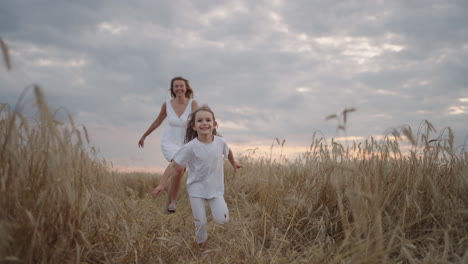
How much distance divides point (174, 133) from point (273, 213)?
2412mm

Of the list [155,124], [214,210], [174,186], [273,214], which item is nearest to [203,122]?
[214,210]

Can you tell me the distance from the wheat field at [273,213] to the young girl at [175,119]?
1.98ft

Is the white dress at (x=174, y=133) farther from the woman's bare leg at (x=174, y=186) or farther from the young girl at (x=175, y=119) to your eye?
the woman's bare leg at (x=174, y=186)

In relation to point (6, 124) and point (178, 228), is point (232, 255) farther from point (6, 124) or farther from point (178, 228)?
point (6, 124)

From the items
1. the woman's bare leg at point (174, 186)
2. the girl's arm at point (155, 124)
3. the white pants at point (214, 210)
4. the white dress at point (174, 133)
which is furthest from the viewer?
the girl's arm at point (155, 124)

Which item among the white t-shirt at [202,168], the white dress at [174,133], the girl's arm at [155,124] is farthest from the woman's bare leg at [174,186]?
the white t-shirt at [202,168]

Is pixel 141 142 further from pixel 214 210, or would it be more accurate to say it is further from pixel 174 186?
pixel 214 210

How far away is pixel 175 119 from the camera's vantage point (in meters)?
5.26

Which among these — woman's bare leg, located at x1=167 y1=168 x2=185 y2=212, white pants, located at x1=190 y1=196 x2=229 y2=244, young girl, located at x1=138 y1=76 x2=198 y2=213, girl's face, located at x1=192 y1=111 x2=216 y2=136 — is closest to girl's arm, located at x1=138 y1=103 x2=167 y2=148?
young girl, located at x1=138 y1=76 x2=198 y2=213

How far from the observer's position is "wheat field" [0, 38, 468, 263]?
186 centimetres

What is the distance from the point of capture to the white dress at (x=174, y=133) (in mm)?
5109

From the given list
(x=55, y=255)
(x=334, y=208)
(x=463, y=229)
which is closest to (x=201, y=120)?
(x=334, y=208)

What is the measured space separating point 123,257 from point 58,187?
79cm

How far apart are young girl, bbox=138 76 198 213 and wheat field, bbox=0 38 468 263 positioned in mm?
602
